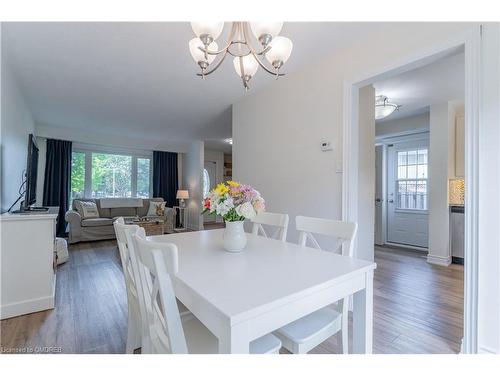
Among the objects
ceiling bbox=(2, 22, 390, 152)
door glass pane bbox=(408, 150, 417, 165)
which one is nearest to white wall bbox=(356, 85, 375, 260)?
ceiling bbox=(2, 22, 390, 152)

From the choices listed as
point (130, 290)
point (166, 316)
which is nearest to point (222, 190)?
point (166, 316)

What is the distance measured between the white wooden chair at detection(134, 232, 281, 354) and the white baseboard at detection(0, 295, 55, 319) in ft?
5.57

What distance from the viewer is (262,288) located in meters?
0.86

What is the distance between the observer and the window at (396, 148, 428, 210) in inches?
173

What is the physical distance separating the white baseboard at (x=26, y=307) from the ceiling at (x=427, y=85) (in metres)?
3.90

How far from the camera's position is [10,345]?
163cm

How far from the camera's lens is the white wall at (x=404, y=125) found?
13.6 ft

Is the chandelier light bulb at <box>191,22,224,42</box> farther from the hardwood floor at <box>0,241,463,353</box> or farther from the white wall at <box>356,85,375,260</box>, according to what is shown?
the white wall at <box>356,85,375,260</box>

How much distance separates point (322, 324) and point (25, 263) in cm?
246

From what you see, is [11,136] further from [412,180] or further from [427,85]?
[412,180]

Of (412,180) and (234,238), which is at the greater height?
(412,180)

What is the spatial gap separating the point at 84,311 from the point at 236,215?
178 cm

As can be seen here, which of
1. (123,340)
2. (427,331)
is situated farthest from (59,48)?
(427,331)
